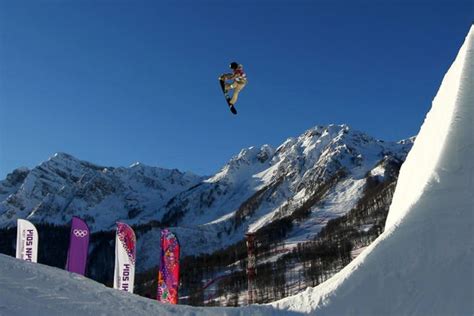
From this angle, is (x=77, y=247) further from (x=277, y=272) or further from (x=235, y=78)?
(x=277, y=272)

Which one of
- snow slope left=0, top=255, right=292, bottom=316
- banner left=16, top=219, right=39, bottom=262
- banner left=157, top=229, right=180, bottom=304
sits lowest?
snow slope left=0, top=255, right=292, bottom=316

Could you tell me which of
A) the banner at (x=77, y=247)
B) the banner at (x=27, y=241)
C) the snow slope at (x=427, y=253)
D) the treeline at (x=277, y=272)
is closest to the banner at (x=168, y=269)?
the banner at (x=77, y=247)

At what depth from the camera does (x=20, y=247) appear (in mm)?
30719

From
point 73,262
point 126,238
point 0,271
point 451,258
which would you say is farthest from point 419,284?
point 73,262

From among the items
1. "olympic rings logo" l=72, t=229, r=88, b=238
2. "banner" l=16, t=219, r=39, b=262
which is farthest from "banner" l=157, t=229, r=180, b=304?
"banner" l=16, t=219, r=39, b=262

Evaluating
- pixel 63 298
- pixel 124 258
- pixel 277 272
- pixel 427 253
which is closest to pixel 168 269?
pixel 124 258

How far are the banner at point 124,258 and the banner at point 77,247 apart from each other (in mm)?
Answer: 2219

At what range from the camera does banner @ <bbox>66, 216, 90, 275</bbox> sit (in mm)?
28859

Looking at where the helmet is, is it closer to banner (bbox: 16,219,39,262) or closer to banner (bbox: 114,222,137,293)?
banner (bbox: 114,222,137,293)

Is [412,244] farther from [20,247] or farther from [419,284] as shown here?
[20,247]

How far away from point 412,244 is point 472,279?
1875 millimetres

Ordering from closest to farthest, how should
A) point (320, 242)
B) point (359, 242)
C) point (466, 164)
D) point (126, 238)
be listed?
point (466, 164)
point (126, 238)
point (359, 242)
point (320, 242)

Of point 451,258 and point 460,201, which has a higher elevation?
point 460,201

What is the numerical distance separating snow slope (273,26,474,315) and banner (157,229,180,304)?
14.3 m
